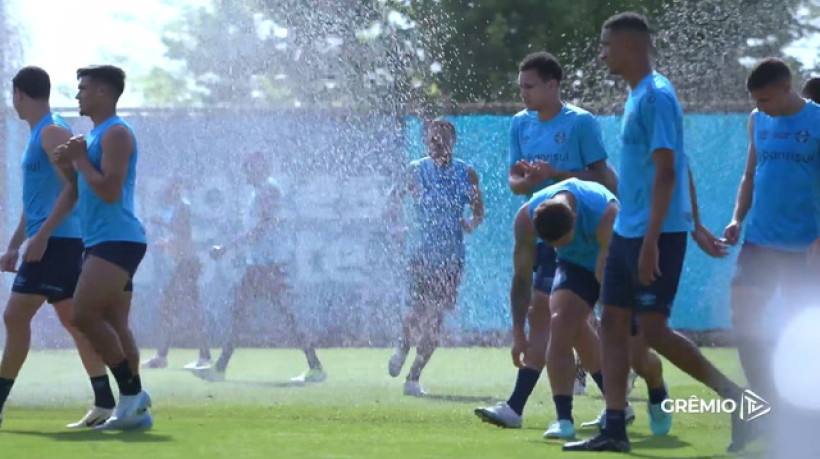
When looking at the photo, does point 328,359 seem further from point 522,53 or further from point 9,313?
point 522,53

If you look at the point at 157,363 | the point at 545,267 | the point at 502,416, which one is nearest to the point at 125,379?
the point at 502,416

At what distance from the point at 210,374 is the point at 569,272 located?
5.81 metres

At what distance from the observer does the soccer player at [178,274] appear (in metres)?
14.3

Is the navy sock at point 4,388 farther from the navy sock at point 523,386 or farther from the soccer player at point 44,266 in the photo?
the navy sock at point 523,386

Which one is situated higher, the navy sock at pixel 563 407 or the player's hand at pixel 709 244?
the player's hand at pixel 709 244

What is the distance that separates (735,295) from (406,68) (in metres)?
6.40

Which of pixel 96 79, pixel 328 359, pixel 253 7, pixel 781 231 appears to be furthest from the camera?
pixel 328 359

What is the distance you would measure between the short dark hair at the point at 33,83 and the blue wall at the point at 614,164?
5152mm

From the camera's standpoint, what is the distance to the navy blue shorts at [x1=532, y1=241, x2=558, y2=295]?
329 inches

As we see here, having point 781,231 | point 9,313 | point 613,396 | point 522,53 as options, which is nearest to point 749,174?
point 781,231

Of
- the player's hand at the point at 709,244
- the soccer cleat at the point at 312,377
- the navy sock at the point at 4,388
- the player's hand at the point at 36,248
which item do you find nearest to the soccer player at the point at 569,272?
the player's hand at the point at 709,244

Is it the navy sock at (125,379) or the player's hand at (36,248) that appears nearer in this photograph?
the navy sock at (125,379)

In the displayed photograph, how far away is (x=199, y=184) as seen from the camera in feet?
47.1

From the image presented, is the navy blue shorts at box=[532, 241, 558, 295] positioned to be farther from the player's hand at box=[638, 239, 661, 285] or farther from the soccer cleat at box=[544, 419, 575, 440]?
the player's hand at box=[638, 239, 661, 285]
